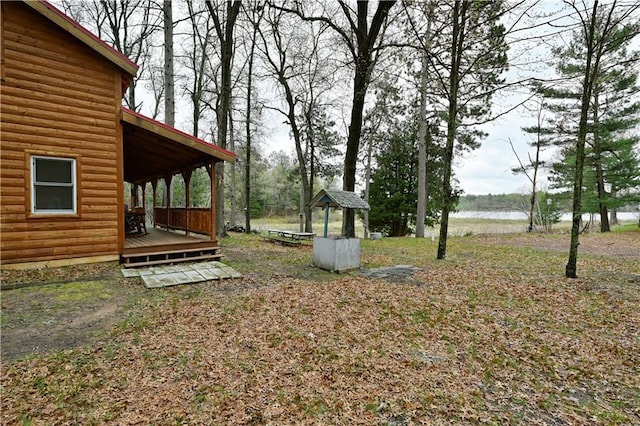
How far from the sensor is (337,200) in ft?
24.2

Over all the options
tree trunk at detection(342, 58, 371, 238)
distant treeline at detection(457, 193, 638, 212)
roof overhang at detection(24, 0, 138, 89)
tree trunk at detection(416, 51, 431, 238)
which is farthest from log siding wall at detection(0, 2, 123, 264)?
distant treeline at detection(457, 193, 638, 212)

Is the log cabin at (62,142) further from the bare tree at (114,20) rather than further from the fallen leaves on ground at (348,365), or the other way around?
the bare tree at (114,20)

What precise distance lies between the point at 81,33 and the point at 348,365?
27.0 feet

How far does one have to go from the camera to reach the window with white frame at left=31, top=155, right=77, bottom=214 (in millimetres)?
6200

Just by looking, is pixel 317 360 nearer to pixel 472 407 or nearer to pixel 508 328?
pixel 472 407

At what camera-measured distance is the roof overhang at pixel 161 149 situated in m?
7.05

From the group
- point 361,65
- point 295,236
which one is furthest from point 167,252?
point 361,65

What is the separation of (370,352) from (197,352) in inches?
78.0

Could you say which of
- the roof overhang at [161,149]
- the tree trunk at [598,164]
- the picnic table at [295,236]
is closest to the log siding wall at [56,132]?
the roof overhang at [161,149]

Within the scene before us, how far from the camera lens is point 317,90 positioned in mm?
18547

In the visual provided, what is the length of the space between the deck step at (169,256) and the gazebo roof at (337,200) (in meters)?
3.10

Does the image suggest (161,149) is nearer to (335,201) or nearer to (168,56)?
(168,56)

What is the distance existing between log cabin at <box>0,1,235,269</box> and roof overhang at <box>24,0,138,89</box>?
0.7 inches

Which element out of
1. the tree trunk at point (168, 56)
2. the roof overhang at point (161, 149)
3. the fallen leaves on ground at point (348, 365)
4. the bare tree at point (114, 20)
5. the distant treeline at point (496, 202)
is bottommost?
the fallen leaves on ground at point (348, 365)
